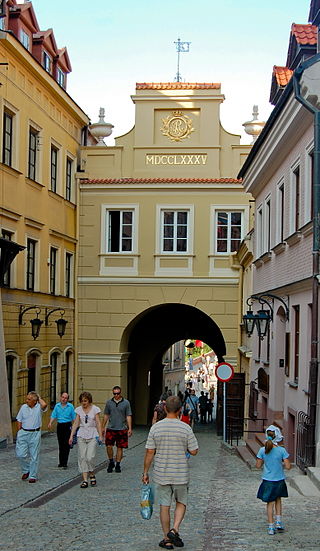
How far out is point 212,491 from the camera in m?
12.9

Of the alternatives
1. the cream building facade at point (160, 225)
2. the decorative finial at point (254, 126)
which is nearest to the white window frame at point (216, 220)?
the cream building facade at point (160, 225)

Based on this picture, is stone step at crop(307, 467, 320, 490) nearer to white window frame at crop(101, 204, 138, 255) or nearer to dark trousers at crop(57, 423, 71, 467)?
dark trousers at crop(57, 423, 71, 467)

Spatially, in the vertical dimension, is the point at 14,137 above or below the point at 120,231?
above

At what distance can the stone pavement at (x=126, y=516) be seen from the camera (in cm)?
857

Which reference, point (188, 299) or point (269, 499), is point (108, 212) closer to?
point (188, 299)

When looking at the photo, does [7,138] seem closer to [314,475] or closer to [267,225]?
[267,225]

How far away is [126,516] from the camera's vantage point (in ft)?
33.4

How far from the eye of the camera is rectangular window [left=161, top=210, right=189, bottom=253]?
2898cm

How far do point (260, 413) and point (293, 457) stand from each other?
5063mm

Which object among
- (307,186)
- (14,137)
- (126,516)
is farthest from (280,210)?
(126,516)

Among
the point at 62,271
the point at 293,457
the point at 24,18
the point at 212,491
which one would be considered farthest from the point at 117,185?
the point at 212,491

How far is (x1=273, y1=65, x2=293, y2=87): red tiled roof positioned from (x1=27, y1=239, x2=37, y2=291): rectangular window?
9498mm

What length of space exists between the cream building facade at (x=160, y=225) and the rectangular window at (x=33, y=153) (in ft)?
12.7

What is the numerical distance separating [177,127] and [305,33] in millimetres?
13094
